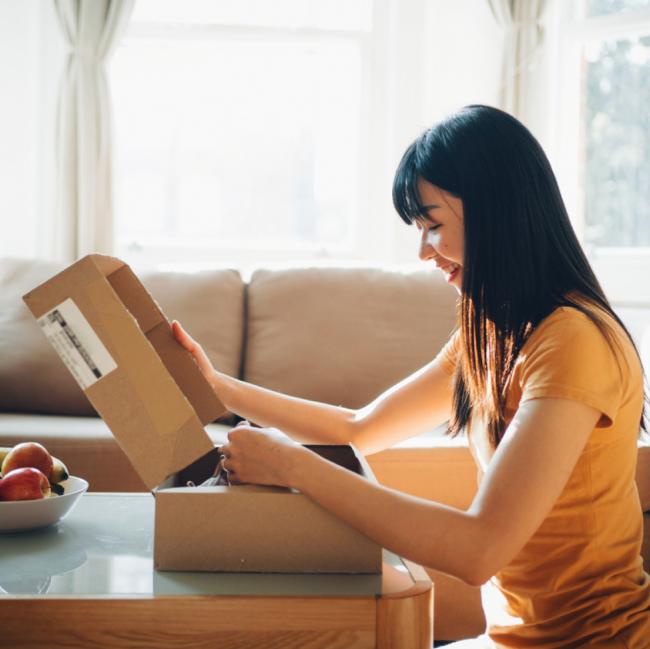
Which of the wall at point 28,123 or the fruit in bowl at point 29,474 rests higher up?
the wall at point 28,123

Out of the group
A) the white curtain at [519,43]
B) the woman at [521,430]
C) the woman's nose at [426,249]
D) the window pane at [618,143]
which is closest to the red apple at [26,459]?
the woman at [521,430]

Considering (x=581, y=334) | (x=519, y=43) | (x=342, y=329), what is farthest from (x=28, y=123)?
(x=581, y=334)

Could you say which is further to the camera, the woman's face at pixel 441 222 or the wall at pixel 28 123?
the wall at pixel 28 123

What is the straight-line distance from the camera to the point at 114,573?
979mm

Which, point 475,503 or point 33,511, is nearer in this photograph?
point 475,503

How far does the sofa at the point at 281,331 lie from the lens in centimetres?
261

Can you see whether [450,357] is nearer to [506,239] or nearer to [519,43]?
[506,239]

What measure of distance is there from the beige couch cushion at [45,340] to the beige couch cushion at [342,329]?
0.08m

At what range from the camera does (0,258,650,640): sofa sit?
261 cm

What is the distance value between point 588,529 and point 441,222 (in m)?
0.45

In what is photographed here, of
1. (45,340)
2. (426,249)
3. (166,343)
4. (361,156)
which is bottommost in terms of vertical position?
(45,340)

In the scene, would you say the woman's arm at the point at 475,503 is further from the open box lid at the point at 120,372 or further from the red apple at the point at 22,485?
the red apple at the point at 22,485

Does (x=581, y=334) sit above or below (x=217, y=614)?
above

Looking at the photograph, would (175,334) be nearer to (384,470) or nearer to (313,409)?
(313,409)
